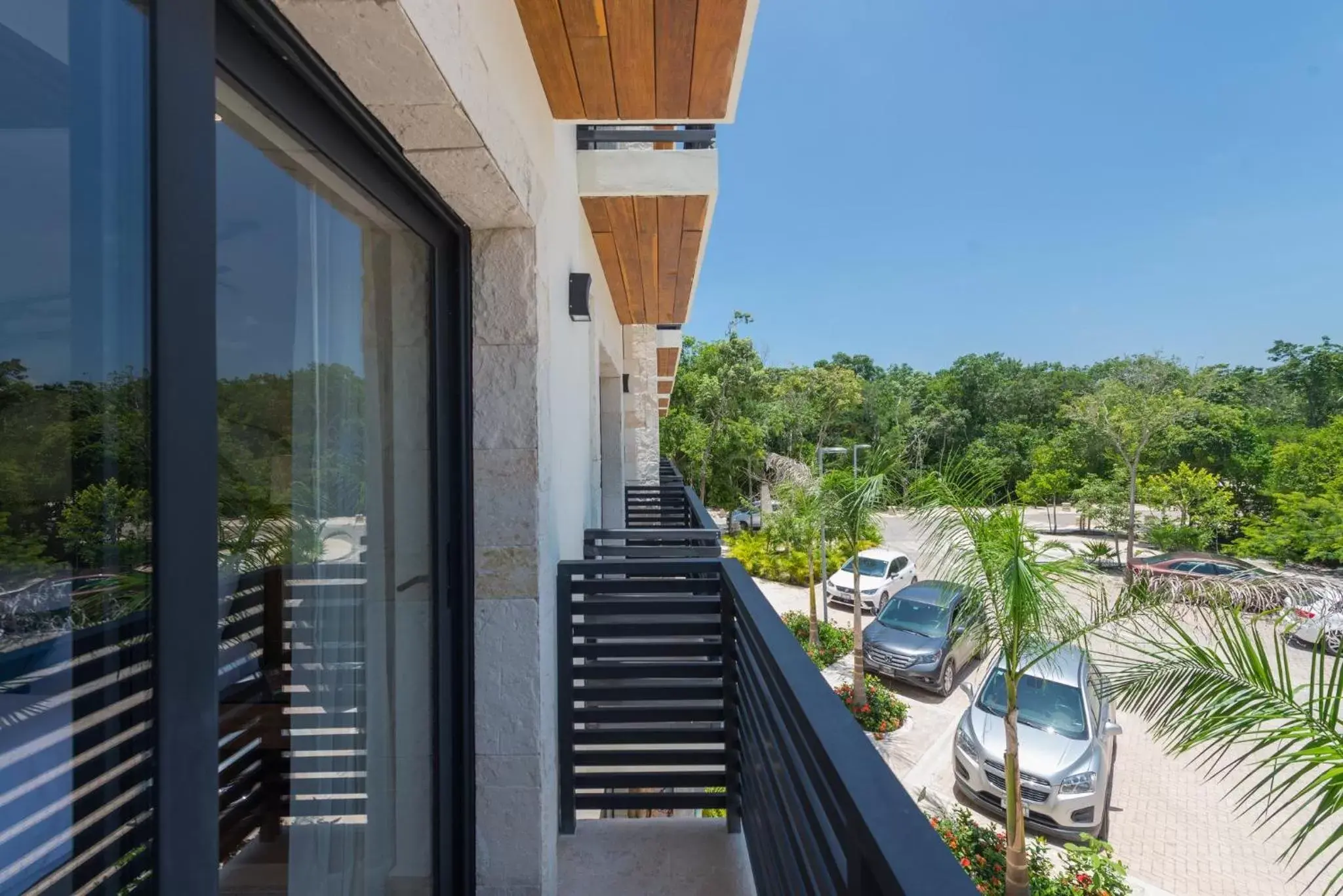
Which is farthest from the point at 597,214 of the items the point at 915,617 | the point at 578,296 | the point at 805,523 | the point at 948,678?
the point at 948,678

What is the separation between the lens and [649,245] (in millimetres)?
2922

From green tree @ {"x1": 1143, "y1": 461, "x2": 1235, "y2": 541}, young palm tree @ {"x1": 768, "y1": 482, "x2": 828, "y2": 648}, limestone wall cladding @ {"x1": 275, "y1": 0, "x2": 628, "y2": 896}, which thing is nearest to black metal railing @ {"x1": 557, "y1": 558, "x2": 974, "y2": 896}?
limestone wall cladding @ {"x1": 275, "y1": 0, "x2": 628, "y2": 896}

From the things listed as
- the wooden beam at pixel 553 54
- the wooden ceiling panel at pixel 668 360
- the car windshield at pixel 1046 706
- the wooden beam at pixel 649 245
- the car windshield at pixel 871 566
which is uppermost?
the wooden ceiling panel at pixel 668 360

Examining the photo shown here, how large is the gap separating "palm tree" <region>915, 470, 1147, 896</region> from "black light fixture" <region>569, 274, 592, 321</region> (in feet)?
10.5

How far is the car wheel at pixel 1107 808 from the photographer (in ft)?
18.6

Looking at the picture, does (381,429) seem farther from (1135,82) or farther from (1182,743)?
(1135,82)

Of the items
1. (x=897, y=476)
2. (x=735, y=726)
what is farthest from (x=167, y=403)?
(x=897, y=476)

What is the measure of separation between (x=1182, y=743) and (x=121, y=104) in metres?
4.35

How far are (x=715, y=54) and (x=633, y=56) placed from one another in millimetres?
206

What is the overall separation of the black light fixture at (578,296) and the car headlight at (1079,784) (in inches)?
249

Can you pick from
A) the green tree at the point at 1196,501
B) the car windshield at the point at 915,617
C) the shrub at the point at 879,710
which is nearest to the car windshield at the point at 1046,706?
the shrub at the point at 879,710

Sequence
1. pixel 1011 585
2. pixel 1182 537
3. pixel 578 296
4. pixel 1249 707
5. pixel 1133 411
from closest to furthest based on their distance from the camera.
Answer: pixel 578 296 → pixel 1249 707 → pixel 1011 585 → pixel 1182 537 → pixel 1133 411

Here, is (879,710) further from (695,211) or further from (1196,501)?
(1196,501)

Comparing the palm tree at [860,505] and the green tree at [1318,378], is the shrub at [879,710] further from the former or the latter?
the green tree at [1318,378]
